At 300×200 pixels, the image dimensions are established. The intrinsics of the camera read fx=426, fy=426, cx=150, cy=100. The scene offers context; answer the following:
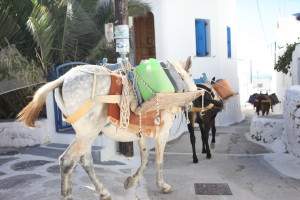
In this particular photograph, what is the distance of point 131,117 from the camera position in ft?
16.6

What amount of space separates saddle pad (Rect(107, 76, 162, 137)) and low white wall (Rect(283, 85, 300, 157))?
Result: 3.55m

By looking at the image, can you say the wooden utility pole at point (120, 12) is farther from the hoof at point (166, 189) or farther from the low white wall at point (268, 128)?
the low white wall at point (268, 128)

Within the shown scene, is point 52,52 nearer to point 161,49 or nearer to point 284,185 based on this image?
point 161,49

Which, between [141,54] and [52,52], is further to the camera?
[141,54]

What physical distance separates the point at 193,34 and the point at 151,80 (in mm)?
7841

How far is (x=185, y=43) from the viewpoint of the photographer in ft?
40.0

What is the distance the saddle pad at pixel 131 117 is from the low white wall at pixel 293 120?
11.6 feet

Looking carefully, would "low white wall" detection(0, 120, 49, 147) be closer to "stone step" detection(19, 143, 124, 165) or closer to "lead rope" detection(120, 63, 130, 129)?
"stone step" detection(19, 143, 124, 165)

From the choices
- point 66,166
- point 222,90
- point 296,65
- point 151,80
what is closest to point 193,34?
point 296,65

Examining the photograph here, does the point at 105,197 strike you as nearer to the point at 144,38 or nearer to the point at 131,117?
the point at 131,117

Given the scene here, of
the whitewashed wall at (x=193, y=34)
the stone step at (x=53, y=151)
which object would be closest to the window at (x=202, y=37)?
the whitewashed wall at (x=193, y=34)

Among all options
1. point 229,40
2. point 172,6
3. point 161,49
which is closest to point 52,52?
point 161,49

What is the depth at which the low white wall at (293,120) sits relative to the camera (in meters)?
7.77

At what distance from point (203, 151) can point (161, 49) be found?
3758mm
